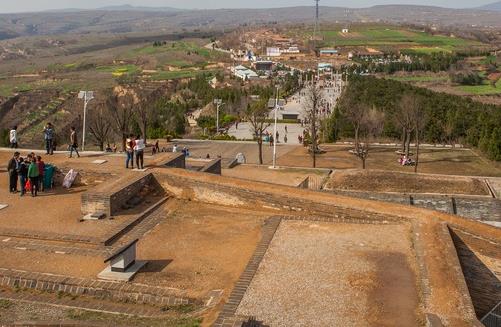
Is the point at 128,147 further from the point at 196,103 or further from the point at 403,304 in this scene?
the point at 196,103

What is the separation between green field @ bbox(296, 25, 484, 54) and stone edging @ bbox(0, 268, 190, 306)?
464 feet

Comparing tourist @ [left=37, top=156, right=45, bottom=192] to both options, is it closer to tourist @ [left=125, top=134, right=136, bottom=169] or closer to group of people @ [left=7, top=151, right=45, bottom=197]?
group of people @ [left=7, top=151, right=45, bottom=197]

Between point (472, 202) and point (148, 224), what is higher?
point (148, 224)

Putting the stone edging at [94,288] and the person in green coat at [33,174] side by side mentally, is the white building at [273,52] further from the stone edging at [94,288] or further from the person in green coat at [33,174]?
the stone edging at [94,288]

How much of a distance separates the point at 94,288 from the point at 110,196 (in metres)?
4.42

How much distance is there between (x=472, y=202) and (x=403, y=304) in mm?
15063

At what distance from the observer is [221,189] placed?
53.3 ft

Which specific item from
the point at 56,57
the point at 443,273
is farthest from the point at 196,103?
the point at 56,57

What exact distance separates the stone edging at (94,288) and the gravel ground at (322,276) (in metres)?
1.50

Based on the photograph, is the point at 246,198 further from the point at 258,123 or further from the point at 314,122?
the point at 258,123

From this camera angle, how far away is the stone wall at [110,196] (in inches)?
581

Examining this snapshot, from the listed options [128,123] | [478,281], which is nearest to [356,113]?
[128,123]

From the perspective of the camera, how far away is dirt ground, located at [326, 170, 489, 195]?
26.1m

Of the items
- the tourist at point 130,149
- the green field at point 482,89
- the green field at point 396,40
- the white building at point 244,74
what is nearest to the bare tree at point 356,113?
the tourist at point 130,149
